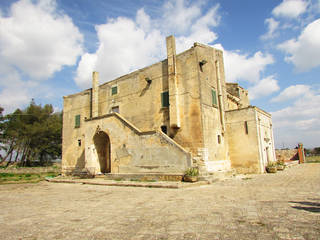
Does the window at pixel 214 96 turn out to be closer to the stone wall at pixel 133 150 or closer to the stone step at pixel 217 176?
the stone step at pixel 217 176

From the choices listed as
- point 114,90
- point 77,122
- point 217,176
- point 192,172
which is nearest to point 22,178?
point 77,122

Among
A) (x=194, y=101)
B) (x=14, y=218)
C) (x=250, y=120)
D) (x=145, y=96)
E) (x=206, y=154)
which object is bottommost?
(x=14, y=218)

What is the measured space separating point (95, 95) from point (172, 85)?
29.9ft

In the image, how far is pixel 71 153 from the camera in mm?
21547

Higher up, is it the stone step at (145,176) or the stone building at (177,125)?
the stone building at (177,125)

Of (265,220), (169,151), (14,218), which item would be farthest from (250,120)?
(14,218)

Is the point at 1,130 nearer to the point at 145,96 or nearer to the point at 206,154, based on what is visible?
the point at 145,96

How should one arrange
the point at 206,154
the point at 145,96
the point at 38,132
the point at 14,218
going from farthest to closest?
the point at 38,132 < the point at 145,96 < the point at 206,154 < the point at 14,218

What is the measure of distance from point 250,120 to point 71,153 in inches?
661

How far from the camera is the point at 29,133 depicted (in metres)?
33.9

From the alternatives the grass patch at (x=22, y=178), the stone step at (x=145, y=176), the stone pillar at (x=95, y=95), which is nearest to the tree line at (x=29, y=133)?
Result: the grass patch at (x=22, y=178)

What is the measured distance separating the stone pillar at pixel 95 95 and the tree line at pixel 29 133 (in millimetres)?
18944

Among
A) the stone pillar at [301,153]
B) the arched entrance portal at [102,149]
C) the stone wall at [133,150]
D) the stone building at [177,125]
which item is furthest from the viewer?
the stone pillar at [301,153]

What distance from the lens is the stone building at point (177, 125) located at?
13.5 meters
